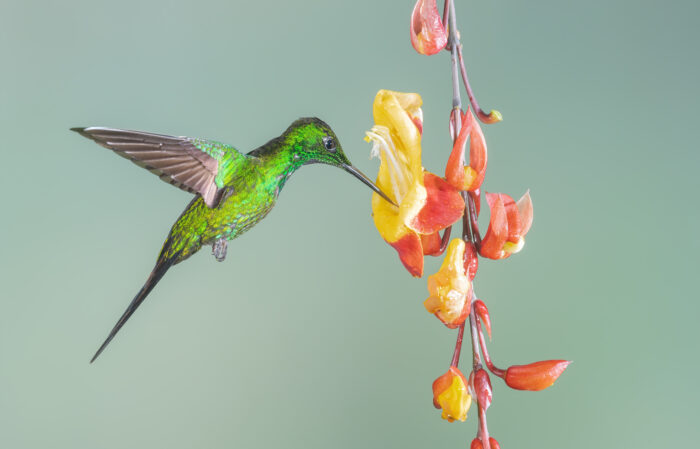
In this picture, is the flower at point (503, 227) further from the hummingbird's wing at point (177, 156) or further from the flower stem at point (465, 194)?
the hummingbird's wing at point (177, 156)

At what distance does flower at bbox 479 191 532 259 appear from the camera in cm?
43

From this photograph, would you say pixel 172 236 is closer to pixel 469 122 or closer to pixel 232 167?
pixel 232 167

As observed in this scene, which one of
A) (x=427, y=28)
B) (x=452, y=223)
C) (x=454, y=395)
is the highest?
(x=427, y=28)

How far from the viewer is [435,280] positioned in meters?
0.42

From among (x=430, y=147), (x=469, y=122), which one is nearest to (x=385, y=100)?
(x=469, y=122)

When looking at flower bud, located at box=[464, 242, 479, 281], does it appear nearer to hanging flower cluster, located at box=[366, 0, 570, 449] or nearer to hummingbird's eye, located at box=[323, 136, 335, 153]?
hanging flower cluster, located at box=[366, 0, 570, 449]

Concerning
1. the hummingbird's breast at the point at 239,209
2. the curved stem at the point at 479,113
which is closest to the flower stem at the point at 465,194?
the curved stem at the point at 479,113

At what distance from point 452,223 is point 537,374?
11 cm

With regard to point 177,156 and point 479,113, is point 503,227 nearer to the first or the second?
point 479,113

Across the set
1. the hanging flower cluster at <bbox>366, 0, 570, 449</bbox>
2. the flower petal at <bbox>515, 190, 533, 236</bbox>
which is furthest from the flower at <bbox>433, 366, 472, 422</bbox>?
the flower petal at <bbox>515, 190, 533, 236</bbox>

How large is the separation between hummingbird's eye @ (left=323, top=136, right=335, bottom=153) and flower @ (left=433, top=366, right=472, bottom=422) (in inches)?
6.6

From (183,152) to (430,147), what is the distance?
777 mm

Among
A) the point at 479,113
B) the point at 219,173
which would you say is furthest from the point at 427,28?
the point at 219,173

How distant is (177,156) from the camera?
1.38 feet
